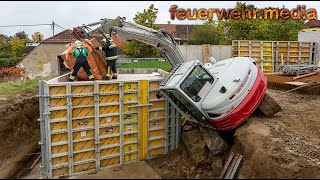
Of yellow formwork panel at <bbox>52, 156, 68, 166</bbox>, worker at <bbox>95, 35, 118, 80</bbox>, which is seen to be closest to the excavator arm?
worker at <bbox>95, 35, 118, 80</bbox>

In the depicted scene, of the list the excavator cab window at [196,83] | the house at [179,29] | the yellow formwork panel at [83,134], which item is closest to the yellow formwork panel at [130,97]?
the yellow formwork panel at [83,134]

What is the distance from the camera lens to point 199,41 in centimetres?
3453

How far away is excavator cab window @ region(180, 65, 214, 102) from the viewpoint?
777 centimetres

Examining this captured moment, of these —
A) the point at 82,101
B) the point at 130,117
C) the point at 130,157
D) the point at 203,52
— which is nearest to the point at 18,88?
the point at 82,101

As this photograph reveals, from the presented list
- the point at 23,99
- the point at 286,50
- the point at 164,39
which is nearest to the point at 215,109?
the point at 164,39

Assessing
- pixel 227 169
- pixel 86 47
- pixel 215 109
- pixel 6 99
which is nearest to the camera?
pixel 227 169

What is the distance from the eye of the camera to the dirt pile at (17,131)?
9711mm

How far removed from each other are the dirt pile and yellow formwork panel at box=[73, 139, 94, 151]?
2.49 metres

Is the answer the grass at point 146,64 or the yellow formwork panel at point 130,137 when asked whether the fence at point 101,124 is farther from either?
the grass at point 146,64

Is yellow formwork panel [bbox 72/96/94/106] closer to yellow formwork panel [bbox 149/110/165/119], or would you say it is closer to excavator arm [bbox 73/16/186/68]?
yellow formwork panel [bbox 149/110/165/119]

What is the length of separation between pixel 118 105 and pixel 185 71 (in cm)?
209

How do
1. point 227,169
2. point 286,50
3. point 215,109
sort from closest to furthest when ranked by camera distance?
point 227,169, point 215,109, point 286,50

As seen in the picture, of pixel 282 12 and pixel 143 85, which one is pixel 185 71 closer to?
pixel 143 85

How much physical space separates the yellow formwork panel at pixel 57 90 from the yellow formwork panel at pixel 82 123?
2.75 feet
